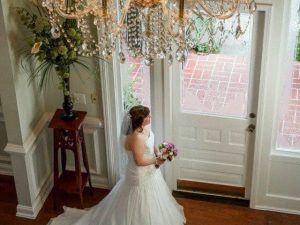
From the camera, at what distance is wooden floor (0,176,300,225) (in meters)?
5.25

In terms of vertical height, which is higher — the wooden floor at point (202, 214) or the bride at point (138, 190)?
the bride at point (138, 190)

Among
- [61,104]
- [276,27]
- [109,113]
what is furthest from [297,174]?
[61,104]

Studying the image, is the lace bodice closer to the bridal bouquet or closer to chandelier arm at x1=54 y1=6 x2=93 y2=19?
the bridal bouquet

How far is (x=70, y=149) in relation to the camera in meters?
5.10

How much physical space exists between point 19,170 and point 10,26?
1.44 metres

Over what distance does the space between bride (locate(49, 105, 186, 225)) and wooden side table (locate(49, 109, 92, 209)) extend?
398mm

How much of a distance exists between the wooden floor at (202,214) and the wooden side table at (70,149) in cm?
17

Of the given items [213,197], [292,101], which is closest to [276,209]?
[213,197]

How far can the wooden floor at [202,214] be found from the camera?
5250 mm

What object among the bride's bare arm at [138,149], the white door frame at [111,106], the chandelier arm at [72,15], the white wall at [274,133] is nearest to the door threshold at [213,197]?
the white wall at [274,133]

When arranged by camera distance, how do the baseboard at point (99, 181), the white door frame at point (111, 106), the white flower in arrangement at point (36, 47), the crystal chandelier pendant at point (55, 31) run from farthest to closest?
the baseboard at point (99, 181) → the white door frame at point (111, 106) → the white flower in arrangement at point (36, 47) → the crystal chandelier pendant at point (55, 31)

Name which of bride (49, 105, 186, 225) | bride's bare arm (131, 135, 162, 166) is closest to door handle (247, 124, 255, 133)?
bride (49, 105, 186, 225)

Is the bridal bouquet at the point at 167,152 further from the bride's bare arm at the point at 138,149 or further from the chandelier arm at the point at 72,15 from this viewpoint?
the chandelier arm at the point at 72,15

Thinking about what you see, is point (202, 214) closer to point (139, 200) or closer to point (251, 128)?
point (139, 200)
